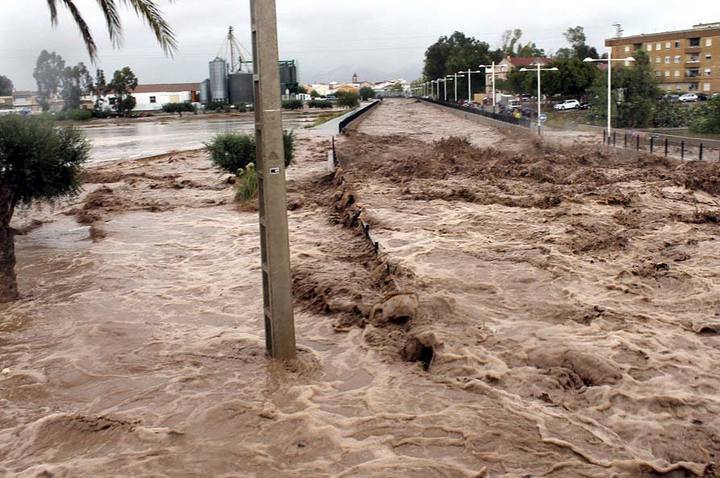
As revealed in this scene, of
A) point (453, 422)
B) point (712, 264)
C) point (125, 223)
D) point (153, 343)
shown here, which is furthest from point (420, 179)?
point (453, 422)

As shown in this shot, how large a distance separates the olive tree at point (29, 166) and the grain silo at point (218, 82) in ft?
11.9

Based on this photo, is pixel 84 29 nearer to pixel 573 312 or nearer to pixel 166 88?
pixel 573 312

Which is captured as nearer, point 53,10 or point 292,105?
point 53,10

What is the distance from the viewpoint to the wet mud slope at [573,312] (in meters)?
6.86

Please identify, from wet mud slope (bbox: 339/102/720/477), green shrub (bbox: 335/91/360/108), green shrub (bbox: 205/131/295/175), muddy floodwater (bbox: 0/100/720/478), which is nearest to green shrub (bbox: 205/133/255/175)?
green shrub (bbox: 205/131/295/175)

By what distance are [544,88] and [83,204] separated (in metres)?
65.7

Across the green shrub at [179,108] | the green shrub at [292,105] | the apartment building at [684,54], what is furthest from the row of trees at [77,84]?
the apartment building at [684,54]

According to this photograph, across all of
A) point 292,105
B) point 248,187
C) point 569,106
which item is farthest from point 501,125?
point 292,105

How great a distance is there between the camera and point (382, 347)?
9.45m

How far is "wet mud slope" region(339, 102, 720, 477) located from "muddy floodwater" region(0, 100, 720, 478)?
0.03 meters

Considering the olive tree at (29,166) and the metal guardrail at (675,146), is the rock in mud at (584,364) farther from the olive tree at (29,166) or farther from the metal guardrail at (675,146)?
the metal guardrail at (675,146)

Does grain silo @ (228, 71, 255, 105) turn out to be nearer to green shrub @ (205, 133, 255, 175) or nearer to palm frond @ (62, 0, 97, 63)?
palm frond @ (62, 0, 97, 63)

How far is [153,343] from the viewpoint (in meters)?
9.98

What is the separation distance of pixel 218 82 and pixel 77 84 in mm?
114257
